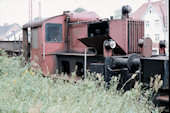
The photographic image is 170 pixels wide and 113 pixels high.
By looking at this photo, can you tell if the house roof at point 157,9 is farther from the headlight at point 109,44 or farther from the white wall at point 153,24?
the headlight at point 109,44

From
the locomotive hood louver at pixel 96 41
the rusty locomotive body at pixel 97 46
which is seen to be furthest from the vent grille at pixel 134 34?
the locomotive hood louver at pixel 96 41

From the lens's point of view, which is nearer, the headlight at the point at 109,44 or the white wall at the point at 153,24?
the headlight at the point at 109,44

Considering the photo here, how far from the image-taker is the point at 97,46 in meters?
7.20

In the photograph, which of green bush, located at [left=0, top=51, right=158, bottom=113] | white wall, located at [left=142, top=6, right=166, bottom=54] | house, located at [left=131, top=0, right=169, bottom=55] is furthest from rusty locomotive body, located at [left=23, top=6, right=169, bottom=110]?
white wall, located at [left=142, top=6, right=166, bottom=54]

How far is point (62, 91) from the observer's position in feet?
17.1

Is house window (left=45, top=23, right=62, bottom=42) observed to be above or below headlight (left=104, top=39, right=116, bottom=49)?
above

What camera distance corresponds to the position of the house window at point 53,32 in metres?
9.17

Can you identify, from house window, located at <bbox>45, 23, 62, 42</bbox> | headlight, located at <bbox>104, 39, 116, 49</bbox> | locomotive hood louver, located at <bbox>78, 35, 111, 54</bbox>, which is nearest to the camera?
headlight, located at <bbox>104, 39, 116, 49</bbox>

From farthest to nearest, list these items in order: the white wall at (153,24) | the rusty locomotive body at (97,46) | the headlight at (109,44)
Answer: the white wall at (153,24), the headlight at (109,44), the rusty locomotive body at (97,46)

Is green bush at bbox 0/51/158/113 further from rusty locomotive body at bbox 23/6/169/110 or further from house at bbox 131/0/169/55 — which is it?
house at bbox 131/0/169/55

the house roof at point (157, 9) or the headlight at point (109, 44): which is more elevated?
the house roof at point (157, 9)

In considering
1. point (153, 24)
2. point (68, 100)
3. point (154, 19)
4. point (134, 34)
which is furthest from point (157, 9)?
point (68, 100)

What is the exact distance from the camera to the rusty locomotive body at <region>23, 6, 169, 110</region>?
20.0 ft

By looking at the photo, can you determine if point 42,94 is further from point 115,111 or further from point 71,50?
point 71,50
